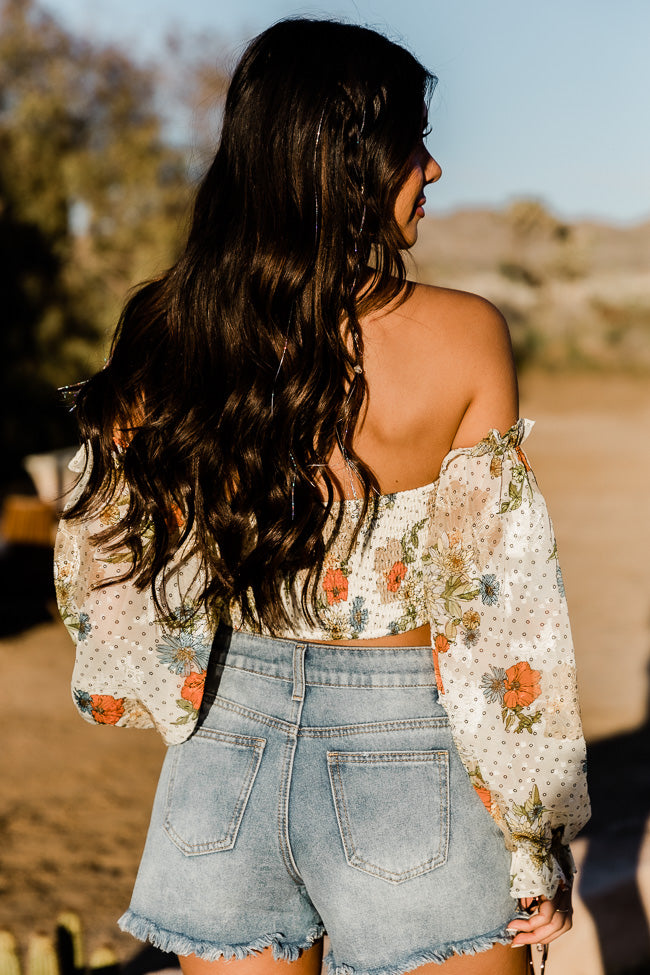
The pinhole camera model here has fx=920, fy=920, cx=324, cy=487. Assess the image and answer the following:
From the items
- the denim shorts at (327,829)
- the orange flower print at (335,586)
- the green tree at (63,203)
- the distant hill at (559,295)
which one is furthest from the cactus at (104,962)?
the distant hill at (559,295)

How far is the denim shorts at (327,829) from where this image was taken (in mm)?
1188

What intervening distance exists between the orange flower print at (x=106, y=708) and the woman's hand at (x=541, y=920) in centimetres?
63

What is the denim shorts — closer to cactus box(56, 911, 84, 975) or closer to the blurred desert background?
the blurred desert background

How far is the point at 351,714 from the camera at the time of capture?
1.23 m

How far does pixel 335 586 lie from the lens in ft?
4.29

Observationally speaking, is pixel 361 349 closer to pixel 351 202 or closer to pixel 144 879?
pixel 351 202

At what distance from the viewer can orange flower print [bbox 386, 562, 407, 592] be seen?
132cm

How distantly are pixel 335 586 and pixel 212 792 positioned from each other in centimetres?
32

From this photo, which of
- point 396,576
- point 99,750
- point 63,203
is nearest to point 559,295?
point 63,203

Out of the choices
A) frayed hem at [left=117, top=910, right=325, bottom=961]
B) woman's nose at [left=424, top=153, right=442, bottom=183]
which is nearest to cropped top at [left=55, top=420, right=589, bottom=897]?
frayed hem at [left=117, top=910, right=325, bottom=961]

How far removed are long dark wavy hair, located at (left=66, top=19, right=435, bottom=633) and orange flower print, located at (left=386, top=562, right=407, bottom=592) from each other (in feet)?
0.30

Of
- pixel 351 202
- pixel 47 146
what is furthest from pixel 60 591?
pixel 47 146

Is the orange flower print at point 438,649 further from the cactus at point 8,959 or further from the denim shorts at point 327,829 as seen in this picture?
the cactus at point 8,959

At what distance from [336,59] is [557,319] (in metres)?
29.3
